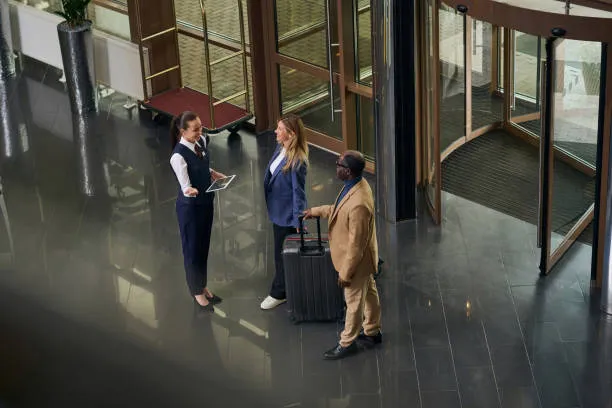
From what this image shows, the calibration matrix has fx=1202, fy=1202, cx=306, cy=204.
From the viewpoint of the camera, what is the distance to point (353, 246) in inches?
306

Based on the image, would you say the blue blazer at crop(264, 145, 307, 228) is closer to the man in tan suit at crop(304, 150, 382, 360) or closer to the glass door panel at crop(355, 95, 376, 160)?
the man in tan suit at crop(304, 150, 382, 360)

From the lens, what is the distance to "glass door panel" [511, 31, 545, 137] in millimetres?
10375

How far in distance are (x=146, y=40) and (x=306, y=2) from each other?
6.62 ft

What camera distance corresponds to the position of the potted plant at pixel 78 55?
12203mm

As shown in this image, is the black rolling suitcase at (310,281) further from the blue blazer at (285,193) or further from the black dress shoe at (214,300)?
the black dress shoe at (214,300)

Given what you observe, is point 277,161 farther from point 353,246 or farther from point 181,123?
point 353,246

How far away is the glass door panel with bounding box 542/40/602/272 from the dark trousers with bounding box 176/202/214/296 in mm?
2497

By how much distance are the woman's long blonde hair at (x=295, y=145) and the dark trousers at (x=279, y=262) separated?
56cm

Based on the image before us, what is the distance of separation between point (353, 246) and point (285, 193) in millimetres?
854

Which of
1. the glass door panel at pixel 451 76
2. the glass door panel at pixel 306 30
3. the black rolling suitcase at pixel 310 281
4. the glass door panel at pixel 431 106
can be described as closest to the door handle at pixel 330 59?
the glass door panel at pixel 306 30

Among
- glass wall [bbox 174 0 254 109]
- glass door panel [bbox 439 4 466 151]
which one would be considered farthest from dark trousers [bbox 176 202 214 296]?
→ glass wall [bbox 174 0 254 109]

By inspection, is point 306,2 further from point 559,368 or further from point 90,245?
point 559,368

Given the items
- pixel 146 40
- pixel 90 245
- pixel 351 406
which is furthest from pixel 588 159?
pixel 146 40

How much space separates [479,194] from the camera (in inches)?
411
